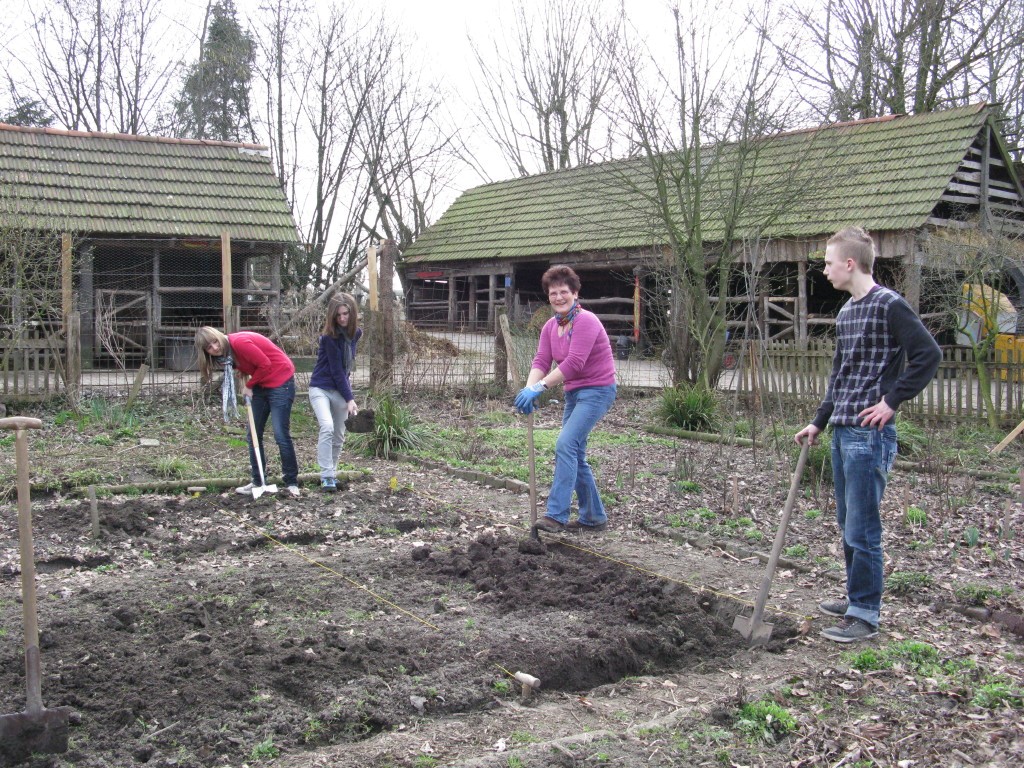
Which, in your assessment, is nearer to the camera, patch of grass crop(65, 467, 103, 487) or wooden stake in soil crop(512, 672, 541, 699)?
wooden stake in soil crop(512, 672, 541, 699)

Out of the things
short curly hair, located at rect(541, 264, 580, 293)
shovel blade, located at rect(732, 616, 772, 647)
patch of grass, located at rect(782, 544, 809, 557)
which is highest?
short curly hair, located at rect(541, 264, 580, 293)

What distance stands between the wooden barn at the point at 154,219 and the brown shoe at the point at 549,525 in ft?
33.6

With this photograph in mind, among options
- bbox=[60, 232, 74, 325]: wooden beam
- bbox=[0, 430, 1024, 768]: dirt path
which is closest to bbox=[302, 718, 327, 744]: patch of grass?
bbox=[0, 430, 1024, 768]: dirt path

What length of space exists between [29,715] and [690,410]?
351 inches

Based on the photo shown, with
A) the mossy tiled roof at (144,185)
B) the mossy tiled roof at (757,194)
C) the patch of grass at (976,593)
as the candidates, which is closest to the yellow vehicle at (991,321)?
the mossy tiled roof at (757,194)

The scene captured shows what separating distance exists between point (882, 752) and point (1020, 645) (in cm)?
146

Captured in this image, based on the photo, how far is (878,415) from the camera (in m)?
4.05

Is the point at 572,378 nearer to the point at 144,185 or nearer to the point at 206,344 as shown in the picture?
the point at 206,344

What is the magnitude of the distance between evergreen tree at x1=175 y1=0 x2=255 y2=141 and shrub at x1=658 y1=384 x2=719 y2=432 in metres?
20.7

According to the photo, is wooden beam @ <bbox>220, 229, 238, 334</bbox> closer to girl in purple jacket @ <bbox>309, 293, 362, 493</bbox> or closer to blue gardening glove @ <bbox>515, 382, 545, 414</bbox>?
girl in purple jacket @ <bbox>309, 293, 362, 493</bbox>

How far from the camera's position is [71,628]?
4.25 meters

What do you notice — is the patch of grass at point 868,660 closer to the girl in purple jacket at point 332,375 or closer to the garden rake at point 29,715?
the garden rake at point 29,715

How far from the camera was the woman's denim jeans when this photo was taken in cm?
766

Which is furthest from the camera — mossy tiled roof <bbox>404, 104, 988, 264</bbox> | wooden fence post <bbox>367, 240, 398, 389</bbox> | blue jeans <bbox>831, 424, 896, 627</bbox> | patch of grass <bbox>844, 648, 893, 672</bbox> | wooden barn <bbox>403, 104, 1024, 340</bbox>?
wooden barn <bbox>403, 104, 1024, 340</bbox>
